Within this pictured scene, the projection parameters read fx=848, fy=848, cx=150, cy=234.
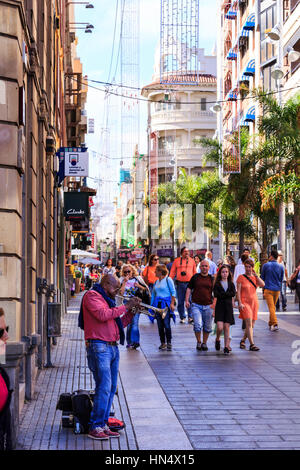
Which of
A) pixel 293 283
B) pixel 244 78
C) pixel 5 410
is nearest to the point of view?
pixel 5 410

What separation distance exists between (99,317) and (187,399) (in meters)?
2.75

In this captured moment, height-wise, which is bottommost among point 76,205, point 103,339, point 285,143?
point 103,339

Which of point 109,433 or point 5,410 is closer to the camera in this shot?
point 5,410

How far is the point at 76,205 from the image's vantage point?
2989cm

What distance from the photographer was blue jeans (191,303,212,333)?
15836 mm

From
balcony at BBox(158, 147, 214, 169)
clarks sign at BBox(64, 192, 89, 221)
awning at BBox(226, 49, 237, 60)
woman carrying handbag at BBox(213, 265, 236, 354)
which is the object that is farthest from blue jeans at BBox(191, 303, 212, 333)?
balcony at BBox(158, 147, 214, 169)

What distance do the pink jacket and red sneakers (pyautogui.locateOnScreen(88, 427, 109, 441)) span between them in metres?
0.87

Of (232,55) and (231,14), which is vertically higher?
(231,14)

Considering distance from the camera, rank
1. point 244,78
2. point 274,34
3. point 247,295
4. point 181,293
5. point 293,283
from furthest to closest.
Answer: point 244,78 < point 274,34 < point 181,293 < point 293,283 < point 247,295

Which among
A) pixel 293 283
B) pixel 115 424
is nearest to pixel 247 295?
pixel 293 283

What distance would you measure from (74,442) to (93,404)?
49 cm

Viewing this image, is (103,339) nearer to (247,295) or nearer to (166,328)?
(166,328)

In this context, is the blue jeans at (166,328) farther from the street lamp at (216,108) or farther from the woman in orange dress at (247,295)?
the street lamp at (216,108)
